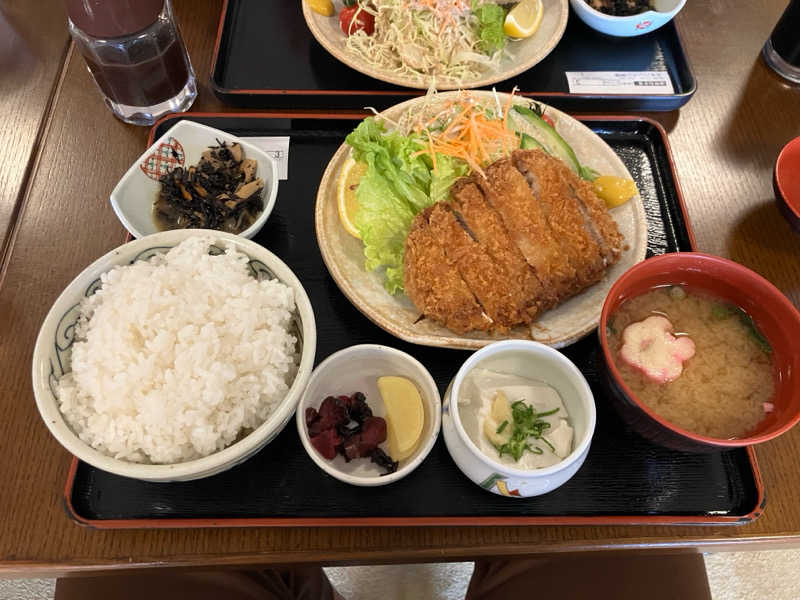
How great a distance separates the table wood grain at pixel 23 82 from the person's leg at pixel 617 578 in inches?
77.5

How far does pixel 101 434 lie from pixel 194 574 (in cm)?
57

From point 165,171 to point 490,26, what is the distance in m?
1.36

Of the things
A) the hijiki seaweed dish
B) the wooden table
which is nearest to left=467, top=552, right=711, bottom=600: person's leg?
the wooden table

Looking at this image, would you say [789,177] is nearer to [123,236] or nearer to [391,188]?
[391,188]

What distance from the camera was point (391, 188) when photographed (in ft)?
6.08

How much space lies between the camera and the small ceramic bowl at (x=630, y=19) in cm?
222

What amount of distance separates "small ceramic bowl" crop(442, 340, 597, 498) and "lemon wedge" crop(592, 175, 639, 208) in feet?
2.16

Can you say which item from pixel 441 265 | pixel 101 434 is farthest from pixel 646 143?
pixel 101 434

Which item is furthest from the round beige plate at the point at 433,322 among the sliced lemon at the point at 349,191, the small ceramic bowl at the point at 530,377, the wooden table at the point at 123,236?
the wooden table at the point at 123,236

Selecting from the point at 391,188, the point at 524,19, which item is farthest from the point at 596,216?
the point at 524,19

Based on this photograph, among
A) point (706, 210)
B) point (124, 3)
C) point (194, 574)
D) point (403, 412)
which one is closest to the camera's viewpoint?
point (403, 412)

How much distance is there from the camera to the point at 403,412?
148cm

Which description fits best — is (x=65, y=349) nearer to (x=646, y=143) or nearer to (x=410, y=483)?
(x=410, y=483)

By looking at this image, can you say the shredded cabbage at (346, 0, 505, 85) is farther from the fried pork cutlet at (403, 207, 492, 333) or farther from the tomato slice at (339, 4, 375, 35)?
the fried pork cutlet at (403, 207, 492, 333)
